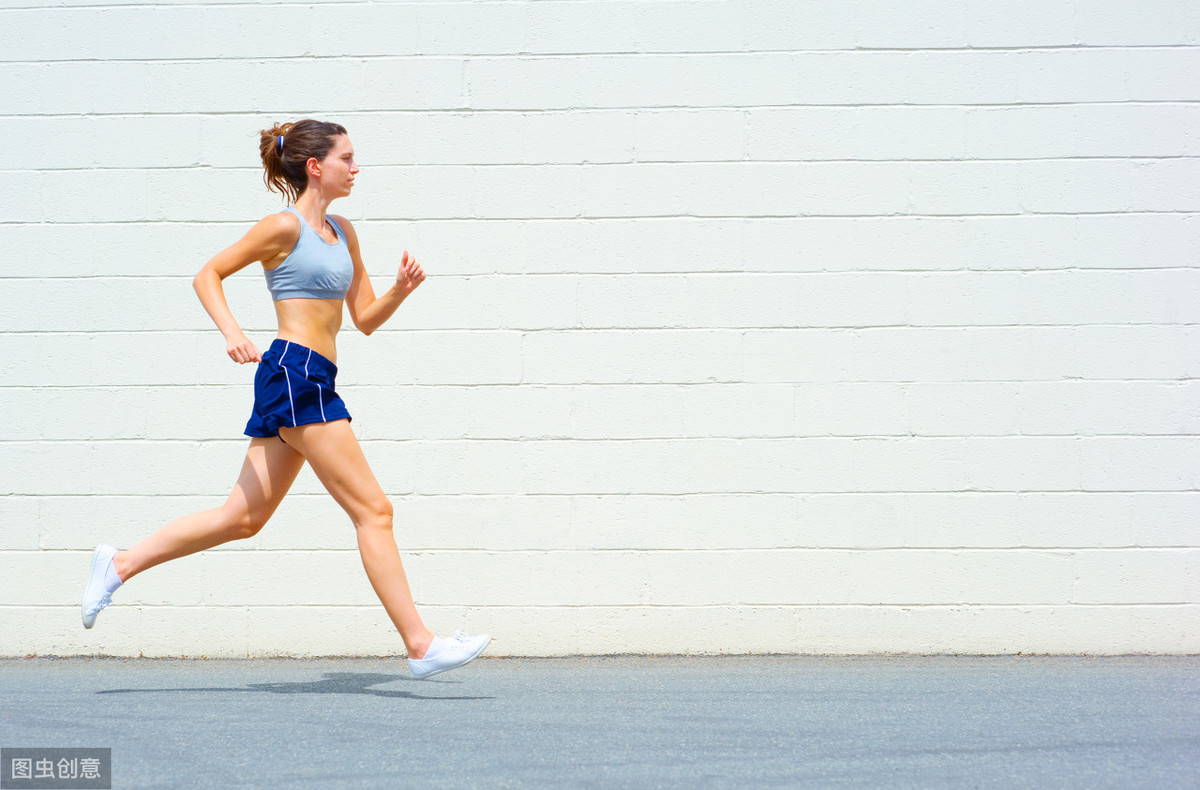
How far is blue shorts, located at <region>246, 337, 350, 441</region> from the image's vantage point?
3732 mm

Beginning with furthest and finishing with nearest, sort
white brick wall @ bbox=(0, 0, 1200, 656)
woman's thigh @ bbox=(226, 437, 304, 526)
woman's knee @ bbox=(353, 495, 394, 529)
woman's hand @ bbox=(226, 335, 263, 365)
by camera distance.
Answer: white brick wall @ bbox=(0, 0, 1200, 656), woman's thigh @ bbox=(226, 437, 304, 526), woman's knee @ bbox=(353, 495, 394, 529), woman's hand @ bbox=(226, 335, 263, 365)

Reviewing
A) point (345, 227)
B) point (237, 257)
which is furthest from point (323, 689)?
point (345, 227)

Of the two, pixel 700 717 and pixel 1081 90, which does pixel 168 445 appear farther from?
pixel 1081 90

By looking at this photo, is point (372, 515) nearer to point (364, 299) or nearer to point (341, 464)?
point (341, 464)

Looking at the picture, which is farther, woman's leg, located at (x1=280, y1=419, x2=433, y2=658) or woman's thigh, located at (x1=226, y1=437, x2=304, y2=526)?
woman's thigh, located at (x1=226, y1=437, x2=304, y2=526)

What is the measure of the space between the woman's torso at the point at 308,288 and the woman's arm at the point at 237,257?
42 mm

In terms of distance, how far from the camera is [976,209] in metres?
4.79

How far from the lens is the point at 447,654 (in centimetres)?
368

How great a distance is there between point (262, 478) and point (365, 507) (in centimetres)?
43

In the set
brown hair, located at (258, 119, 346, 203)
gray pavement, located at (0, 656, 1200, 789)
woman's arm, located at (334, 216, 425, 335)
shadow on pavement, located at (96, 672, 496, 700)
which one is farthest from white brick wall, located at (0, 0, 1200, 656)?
brown hair, located at (258, 119, 346, 203)

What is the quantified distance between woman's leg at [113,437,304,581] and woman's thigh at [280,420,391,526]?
17 cm
